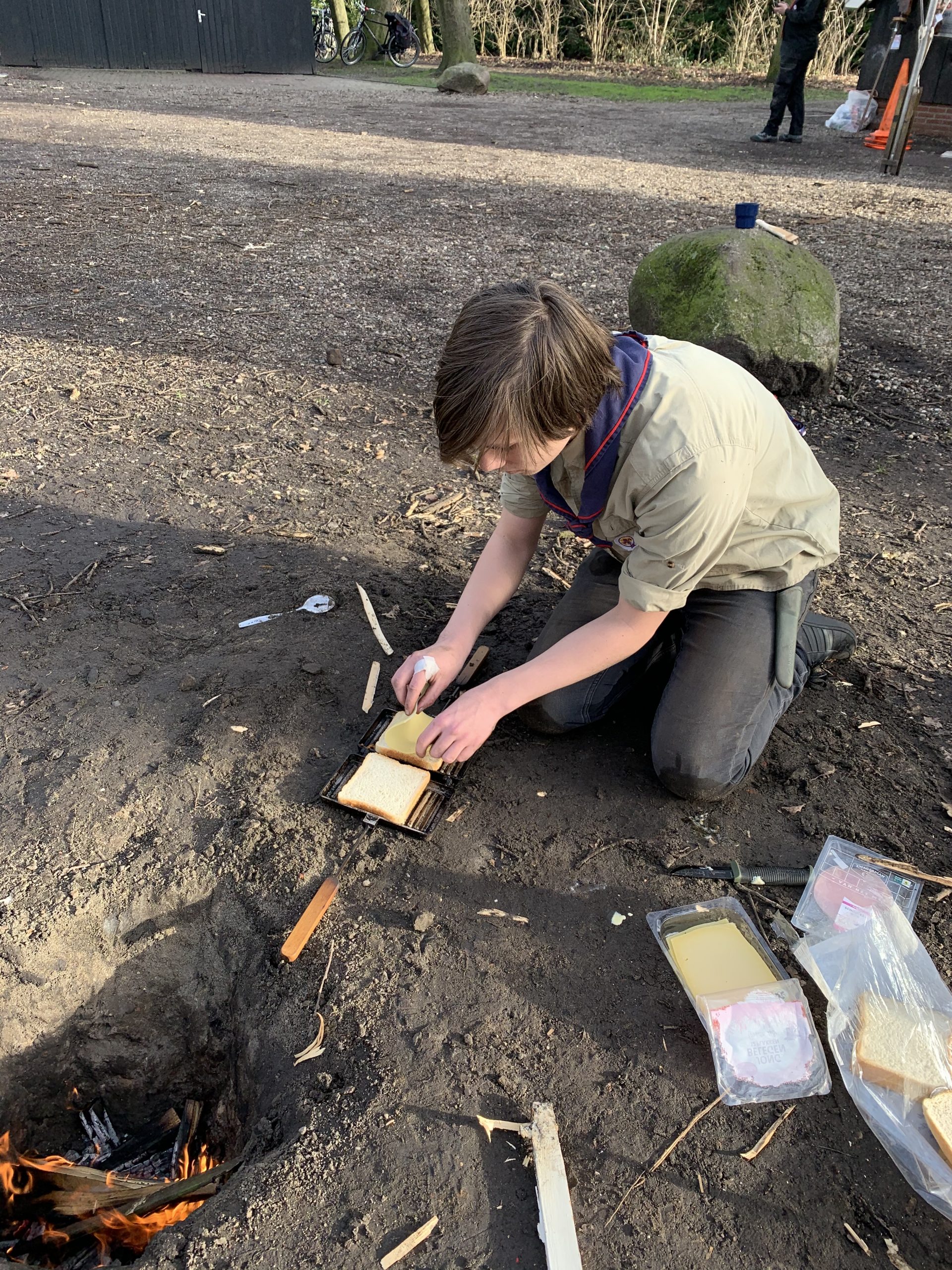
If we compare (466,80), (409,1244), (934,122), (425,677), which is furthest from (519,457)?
(466,80)

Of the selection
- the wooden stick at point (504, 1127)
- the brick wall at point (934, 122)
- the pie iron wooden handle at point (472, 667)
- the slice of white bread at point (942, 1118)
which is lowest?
the wooden stick at point (504, 1127)

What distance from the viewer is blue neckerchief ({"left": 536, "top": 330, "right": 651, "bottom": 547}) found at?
7.20ft

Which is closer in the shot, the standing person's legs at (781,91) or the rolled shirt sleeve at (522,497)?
the rolled shirt sleeve at (522,497)

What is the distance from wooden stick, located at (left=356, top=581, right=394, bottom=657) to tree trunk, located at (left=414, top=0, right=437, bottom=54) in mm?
22701

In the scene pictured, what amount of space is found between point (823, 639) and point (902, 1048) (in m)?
1.47

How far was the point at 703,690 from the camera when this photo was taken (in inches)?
109

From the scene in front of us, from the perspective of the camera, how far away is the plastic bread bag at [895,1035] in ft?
6.26

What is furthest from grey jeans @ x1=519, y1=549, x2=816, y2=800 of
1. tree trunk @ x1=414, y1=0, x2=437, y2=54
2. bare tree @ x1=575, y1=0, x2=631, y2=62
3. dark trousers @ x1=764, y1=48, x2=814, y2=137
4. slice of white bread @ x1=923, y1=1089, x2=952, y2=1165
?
tree trunk @ x1=414, y1=0, x2=437, y2=54

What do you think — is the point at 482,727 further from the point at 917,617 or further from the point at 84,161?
the point at 84,161

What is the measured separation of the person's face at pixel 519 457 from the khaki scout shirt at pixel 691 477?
173 millimetres

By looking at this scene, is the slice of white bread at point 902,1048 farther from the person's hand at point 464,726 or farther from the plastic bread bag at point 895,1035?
the person's hand at point 464,726

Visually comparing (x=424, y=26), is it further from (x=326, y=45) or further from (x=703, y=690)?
(x=703, y=690)

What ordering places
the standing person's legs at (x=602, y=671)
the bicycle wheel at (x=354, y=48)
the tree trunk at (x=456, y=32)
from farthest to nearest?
the bicycle wheel at (x=354, y=48) < the tree trunk at (x=456, y=32) < the standing person's legs at (x=602, y=671)

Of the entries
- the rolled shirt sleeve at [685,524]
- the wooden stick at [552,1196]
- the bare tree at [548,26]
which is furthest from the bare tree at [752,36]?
the wooden stick at [552,1196]
